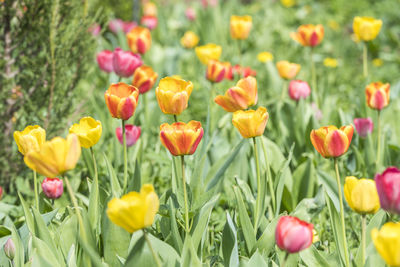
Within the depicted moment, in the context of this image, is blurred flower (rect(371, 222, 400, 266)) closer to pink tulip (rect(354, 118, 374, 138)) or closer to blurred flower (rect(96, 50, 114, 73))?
pink tulip (rect(354, 118, 374, 138))

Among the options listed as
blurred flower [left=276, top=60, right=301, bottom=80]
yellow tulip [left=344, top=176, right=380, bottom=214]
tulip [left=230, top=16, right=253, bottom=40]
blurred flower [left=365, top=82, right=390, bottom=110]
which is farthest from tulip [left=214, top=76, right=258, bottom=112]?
tulip [left=230, top=16, right=253, bottom=40]

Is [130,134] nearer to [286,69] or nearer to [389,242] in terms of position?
[286,69]

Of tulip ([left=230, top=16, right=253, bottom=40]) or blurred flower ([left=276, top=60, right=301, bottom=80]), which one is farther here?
tulip ([left=230, top=16, right=253, bottom=40])

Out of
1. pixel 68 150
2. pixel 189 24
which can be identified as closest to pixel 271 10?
pixel 189 24

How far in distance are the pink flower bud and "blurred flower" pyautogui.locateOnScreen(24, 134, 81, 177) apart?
1.64 ft

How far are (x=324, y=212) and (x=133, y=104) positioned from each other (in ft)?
3.69

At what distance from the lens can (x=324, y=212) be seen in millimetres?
2193

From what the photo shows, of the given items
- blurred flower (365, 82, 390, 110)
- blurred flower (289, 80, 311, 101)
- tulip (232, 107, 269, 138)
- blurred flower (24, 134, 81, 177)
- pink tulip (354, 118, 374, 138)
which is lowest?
pink tulip (354, 118, 374, 138)

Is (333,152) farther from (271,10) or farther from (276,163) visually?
(271,10)

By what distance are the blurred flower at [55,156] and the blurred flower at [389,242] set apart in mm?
650

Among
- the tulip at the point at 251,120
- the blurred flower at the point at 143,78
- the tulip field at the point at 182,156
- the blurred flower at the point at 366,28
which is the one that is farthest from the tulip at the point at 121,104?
the blurred flower at the point at 366,28

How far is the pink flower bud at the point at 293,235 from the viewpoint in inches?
43.8

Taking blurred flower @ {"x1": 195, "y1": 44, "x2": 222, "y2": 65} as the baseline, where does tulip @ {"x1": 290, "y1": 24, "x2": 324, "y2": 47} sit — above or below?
above

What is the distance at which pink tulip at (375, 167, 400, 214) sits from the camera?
1.10m
